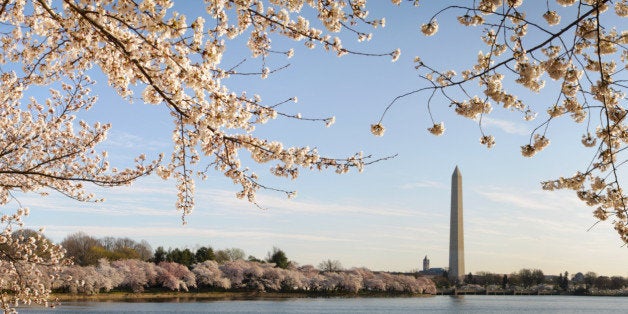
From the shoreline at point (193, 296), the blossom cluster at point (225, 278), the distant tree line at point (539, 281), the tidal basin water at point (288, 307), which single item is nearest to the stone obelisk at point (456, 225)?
the tidal basin water at point (288, 307)

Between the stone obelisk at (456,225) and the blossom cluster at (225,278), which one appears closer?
the blossom cluster at (225,278)

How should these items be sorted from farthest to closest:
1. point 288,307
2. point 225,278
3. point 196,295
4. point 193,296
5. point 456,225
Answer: point 225,278 < point 196,295 < point 193,296 < point 456,225 < point 288,307

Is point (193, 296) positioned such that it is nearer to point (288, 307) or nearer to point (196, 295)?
point (196, 295)

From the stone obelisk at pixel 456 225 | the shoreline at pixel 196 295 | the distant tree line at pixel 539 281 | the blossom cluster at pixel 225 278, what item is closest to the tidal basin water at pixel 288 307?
the shoreline at pixel 196 295

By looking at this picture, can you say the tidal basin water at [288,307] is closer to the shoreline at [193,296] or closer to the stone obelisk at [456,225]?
the shoreline at [193,296]

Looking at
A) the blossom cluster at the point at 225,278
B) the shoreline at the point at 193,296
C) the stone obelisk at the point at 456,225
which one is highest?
the stone obelisk at the point at 456,225

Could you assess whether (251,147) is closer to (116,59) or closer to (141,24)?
(116,59)

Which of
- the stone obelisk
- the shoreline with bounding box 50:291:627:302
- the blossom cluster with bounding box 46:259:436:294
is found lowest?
the shoreline with bounding box 50:291:627:302

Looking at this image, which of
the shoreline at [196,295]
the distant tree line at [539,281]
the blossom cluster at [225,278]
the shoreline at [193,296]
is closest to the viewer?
the shoreline at [193,296]

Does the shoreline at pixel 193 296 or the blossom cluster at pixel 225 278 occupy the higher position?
the blossom cluster at pixel 225 278

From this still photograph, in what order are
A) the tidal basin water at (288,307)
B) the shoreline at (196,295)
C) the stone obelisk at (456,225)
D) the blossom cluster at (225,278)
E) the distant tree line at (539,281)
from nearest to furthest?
the tidal basin water at (288,307) → the shoreline at (196,295) → the blossom cluster at (225,278) → the stone obelisk at (456,225) → the distant tree line at (539,281)

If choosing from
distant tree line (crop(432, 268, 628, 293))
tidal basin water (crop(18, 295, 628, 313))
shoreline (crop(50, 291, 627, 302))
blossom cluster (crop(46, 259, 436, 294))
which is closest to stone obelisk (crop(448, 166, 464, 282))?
tidal basin water (crop(18, 295, 628, 313))

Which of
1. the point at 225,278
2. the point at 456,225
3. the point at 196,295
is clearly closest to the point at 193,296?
the point at 196,295

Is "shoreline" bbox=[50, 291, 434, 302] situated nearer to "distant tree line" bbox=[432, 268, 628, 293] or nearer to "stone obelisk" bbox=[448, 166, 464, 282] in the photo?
"stone obelisk" bbox=[448, 166, 464, 282]
